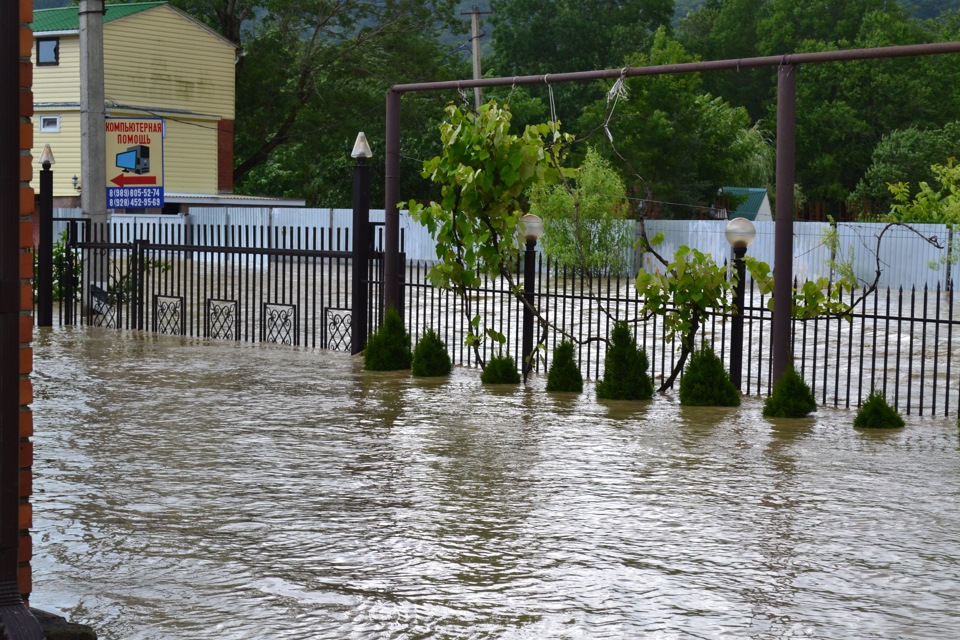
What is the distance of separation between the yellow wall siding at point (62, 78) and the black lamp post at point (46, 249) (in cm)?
2241

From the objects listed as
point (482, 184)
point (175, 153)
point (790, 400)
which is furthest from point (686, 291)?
point (175, 153)

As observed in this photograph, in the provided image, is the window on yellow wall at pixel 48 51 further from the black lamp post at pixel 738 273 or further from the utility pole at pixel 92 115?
the black lamp post at pixel 738 273

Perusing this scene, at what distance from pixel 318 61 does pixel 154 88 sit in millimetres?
8872

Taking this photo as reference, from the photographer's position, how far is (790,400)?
12375 millimetres

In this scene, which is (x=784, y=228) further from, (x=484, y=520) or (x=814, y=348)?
(x=484, y=520)

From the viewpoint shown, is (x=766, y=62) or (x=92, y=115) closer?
(x=766, y=62)

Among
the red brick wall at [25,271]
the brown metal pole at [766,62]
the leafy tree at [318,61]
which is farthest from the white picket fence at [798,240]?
the red brick wall at [25,271]

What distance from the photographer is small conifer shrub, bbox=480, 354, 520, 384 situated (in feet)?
48.6

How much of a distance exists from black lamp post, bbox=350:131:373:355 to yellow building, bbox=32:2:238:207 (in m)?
26.0

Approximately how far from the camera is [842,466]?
9.79 m

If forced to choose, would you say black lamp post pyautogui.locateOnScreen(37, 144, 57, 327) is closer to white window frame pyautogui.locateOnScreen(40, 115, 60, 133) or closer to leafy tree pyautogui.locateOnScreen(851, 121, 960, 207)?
white window frame pyautogui.locateOnScreen(40, 115, 60, 133)

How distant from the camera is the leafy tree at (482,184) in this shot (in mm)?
14672

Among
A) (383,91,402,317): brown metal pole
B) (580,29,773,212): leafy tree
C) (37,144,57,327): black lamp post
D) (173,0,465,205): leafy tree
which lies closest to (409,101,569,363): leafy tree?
(383,91,402,317): brown metal pole

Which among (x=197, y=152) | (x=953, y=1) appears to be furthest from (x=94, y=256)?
(x=953, y=1)
